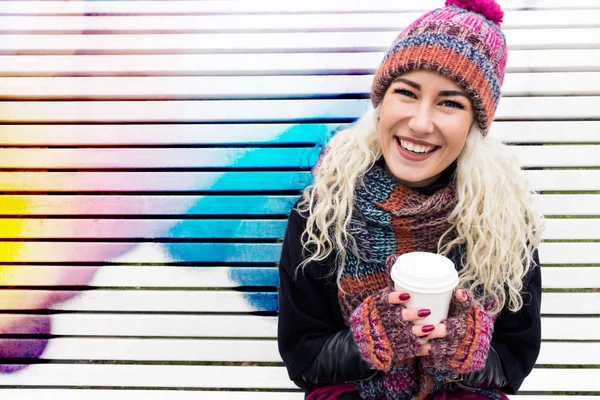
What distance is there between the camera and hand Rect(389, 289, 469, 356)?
136 centimetres

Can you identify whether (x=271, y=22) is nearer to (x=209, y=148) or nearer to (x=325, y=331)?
(x=209, y=148)

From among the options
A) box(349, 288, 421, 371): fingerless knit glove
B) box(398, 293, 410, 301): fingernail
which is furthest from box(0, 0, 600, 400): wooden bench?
box(398, 293, 410, 301): fingernail

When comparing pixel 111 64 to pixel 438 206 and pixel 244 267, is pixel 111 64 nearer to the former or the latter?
pixel 244 267

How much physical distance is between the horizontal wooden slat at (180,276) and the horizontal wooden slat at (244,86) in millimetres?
856

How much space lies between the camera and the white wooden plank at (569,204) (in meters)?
2.31

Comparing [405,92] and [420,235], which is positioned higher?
[405,92]

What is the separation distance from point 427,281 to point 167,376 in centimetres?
170

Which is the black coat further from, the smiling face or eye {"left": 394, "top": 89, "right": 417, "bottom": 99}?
eye {"left": 394, "top": 89, "right": 417, "bottom": 99}

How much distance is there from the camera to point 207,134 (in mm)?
2303

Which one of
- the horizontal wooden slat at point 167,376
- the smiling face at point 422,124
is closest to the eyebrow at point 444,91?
the smiling face at point 422,124

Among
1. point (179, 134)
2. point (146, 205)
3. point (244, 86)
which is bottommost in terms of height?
point (146, 205)

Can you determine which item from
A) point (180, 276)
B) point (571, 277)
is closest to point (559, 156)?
point (571, 277)

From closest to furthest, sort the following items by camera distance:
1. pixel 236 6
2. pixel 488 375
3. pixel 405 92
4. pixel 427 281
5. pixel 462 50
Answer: pixel 427 281 < pixel 462 50 < pixel 405 92 < pixel 488 375 < pixel 236 6

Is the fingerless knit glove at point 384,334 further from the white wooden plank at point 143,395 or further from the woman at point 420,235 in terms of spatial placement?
the white wooden plank at point 143,395
